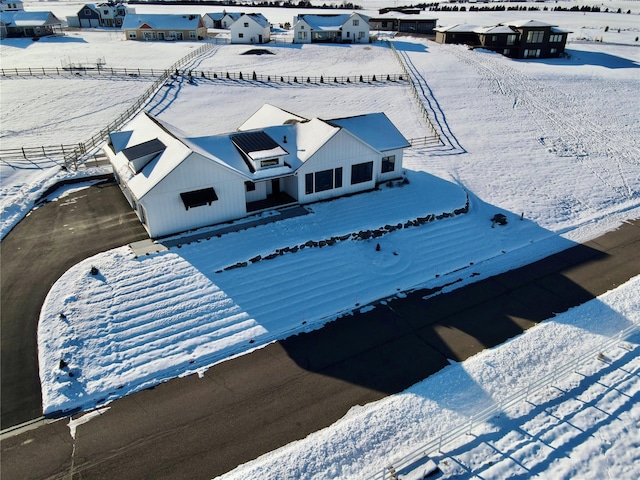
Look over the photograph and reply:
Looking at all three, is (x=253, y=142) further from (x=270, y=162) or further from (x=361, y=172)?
(x=361, y=172)

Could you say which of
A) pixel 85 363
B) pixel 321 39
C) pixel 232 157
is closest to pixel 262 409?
pixel 85 363

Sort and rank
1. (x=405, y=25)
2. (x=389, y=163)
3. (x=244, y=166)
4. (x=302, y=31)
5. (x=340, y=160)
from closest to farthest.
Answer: (x=244, y=166) → (x=340, y=160) → (x=389, y=163) → (x=302, y=31) → (x=405, y=25)

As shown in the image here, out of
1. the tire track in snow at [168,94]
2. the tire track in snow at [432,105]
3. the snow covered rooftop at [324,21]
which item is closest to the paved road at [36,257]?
the tire track in snow at [168,94]

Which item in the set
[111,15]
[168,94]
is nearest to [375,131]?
[168,94]

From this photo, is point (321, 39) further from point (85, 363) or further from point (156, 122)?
point (85, 363)

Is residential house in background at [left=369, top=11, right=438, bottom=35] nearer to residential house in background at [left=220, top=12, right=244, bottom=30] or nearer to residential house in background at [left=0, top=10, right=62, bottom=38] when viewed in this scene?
residential house in background at [left=220, top=12, right=244, bottom=30]
